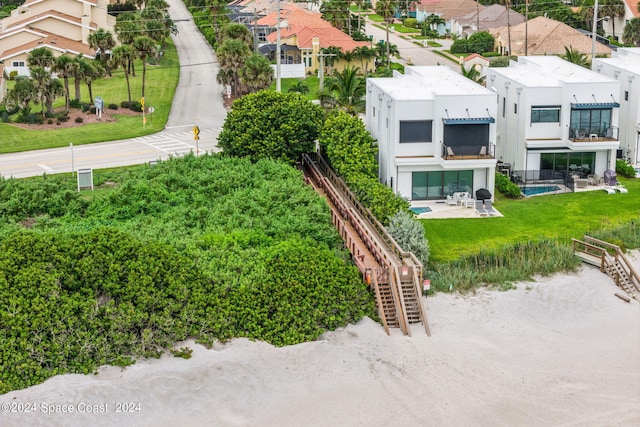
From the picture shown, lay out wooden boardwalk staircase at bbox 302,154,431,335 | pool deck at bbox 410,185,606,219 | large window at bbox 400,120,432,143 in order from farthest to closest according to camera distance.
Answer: large window at bbox 400,120,432,143
pool deck at bbox 410,185,606,219
wooden boardwalk staircase at bbox 302,154,431,335

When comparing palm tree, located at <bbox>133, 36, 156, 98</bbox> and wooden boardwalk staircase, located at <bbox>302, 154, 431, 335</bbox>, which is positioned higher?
palm tree, located at <bbox>133, 36, 156, 98</bbox>

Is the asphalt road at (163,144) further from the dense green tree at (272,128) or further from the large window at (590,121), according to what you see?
the large window at (590,121)

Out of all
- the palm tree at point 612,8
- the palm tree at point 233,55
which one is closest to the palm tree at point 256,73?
the palm tree at point 233,55

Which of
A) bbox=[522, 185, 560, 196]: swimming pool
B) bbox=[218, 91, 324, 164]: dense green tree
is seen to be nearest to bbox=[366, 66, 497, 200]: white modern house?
bbox=[522, 185, 560, 196]: swimming pool

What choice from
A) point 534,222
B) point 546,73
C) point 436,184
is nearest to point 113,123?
point 436,184

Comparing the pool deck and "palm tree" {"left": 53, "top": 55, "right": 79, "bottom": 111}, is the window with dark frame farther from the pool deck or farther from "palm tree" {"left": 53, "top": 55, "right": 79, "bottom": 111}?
"palm tree" {"left": 53, "top": 55, "right": 79, "bottom": 111}

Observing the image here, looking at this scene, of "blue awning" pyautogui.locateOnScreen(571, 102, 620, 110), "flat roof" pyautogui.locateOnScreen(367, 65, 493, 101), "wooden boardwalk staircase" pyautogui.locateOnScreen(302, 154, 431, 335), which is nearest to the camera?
"wooden boardwalk staircase" pyautogui.locateOnScreen(302, 154, 431, 335)
